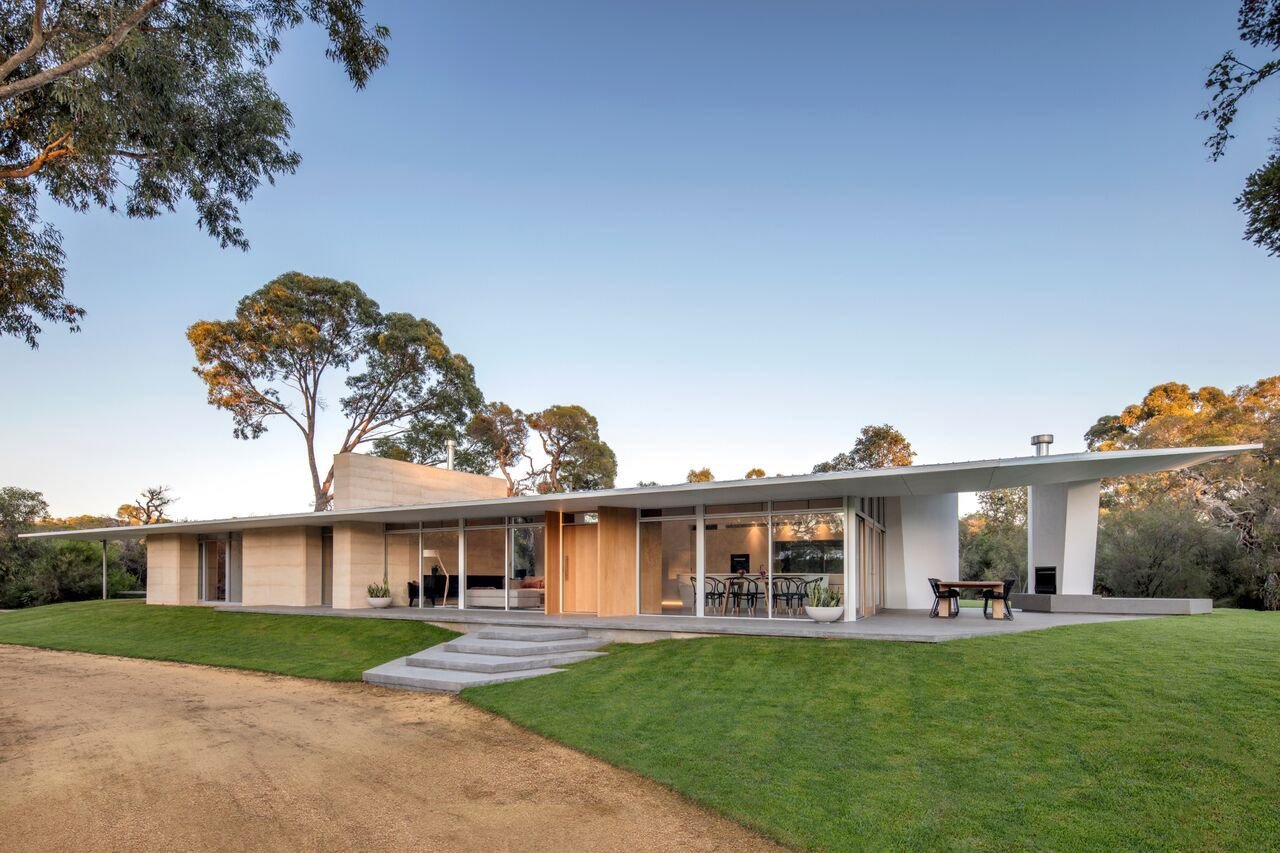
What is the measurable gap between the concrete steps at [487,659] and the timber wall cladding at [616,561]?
6.22ft

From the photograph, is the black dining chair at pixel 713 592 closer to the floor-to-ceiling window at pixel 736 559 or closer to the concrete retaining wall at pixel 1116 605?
the floor-to-ceiling window at pixel 736 559

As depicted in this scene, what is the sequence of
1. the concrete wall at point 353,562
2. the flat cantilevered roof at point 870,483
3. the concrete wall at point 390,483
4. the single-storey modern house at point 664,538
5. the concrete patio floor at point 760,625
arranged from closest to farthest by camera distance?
1. the flat cantilevered roof at point 870,483
2. the concrete patio floor at point 760,625
3. the single-storey modern house at point 664,538
4. the concrete wall at point 353,562
5. the concrete wall at point 390,483

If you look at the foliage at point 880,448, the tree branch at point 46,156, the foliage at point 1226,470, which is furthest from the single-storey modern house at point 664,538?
the foliage at point 880,448

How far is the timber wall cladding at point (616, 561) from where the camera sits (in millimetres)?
14289

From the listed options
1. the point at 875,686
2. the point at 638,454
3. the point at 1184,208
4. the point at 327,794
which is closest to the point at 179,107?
the point at 327,794

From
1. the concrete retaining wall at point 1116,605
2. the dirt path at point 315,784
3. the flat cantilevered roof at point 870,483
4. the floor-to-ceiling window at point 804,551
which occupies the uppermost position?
the flat cantilevered roof at point 870,483

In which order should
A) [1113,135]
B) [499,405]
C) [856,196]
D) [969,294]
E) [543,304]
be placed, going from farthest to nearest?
[499,405] < [543,304] < [969,294] < [856,196] < [1113,135]

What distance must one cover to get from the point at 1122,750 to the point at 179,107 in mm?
10941

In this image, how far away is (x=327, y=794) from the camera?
5.70 meters

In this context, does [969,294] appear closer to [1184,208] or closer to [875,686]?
[1184,208]

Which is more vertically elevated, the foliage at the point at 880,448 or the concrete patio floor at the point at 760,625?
the foliage at the point at 880,448

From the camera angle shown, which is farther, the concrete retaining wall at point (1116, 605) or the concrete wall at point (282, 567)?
the concrete wall at point (282, 567)

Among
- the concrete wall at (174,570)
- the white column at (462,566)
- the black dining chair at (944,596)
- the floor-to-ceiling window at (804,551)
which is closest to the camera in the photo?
the floor-to-ceiling window at (804,551)

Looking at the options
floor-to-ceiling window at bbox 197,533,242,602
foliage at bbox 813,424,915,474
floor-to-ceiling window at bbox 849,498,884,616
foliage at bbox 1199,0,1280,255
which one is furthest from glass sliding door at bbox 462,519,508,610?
foliage at bbox 813,424,915,474
